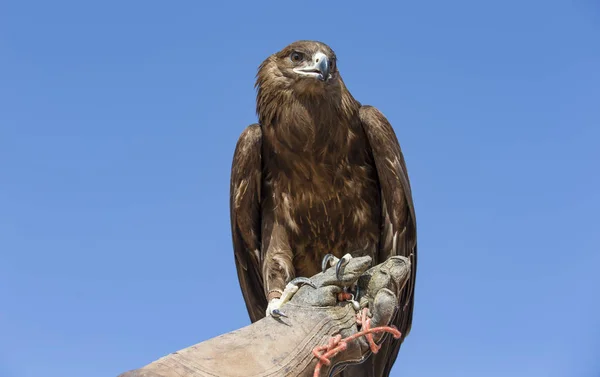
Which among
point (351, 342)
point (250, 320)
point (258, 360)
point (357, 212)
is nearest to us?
point (258, 360)

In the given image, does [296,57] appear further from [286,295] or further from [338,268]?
[338,268]

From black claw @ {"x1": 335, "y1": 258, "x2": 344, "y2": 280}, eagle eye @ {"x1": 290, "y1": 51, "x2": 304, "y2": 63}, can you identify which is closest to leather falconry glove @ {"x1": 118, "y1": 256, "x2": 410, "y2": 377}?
black claw @ {"x1": 335, "y1": 258, "x2": 344, "y2": 280}

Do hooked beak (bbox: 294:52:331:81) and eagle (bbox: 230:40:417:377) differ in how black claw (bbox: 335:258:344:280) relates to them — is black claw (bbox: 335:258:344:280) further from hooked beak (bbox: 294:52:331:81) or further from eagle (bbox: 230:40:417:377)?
hooked beak (bbox: 294:52:331:81)

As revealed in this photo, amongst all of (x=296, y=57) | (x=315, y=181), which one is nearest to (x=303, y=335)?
(x=315, y=181)

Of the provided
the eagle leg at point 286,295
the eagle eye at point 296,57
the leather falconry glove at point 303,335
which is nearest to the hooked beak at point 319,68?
the eagle eye at point 296,57

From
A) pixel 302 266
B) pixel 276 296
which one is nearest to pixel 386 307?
pixel 276 296

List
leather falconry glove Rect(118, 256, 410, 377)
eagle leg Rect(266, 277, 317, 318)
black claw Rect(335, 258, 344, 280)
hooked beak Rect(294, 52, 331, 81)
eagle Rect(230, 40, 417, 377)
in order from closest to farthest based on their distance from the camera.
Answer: leather falconry glove Rect(118, 256, 410, 377) → black claw Rect(335, 258, 344, 280) → eagle leg Rect(266, 277, 317, 318) → hooked beak Rect(294, 52, 331, 81) → eagle Rect(230, 40, 417, 377)

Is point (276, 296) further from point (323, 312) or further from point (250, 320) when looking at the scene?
point (323, 312)

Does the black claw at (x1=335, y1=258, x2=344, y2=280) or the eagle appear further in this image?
the eagle

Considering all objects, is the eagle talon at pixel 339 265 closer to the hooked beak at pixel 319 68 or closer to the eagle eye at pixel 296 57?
the hooked beak at pixel 319 68
